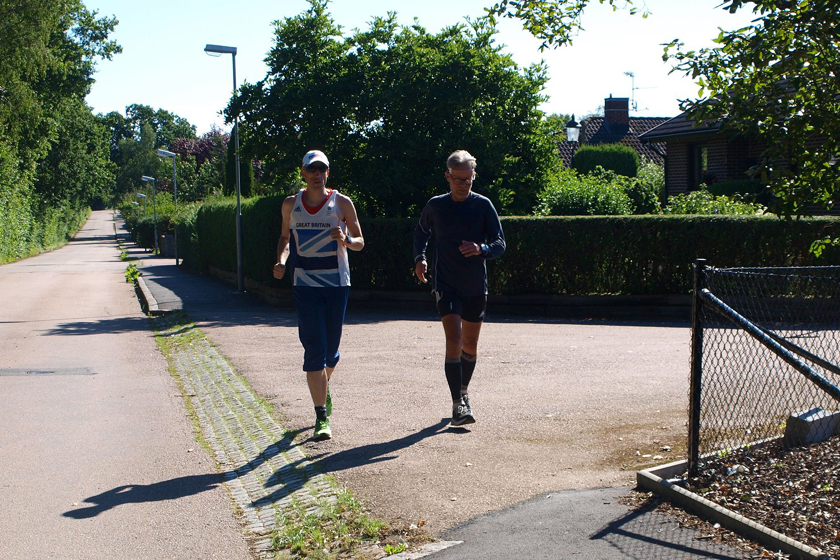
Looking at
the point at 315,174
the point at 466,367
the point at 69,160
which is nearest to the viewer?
the point at 315,174

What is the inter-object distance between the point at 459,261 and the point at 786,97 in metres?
2.42

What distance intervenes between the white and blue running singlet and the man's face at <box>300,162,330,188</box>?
5.8 inches

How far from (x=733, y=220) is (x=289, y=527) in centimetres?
1150

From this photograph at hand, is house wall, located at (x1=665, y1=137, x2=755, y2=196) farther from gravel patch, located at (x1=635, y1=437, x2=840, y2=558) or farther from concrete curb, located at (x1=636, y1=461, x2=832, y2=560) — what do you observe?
concrete curb, located at (x1=636, y1=461, x2=832, y2=560)

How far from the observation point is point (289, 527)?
4.32 metres

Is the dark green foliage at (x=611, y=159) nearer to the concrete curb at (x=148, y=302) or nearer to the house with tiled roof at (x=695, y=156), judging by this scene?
the house with tiled roof at (x=695, y=156)

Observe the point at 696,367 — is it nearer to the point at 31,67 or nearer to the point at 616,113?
the point at 31,67

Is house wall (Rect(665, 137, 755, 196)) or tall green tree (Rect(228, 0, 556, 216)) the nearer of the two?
tall green tree (Rect(228, 0, 556, 216))

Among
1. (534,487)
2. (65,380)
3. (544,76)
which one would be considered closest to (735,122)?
(534,487)

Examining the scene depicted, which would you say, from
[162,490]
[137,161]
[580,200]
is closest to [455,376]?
[162,490]

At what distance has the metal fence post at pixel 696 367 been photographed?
15.1ft

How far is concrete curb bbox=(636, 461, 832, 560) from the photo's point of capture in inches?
140

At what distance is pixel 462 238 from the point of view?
20.4ft

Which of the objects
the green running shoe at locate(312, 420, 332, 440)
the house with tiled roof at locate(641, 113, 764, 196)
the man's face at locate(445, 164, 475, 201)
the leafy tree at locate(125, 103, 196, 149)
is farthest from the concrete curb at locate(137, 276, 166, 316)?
the leafy tree at locate(125, 103, 196, 149)
